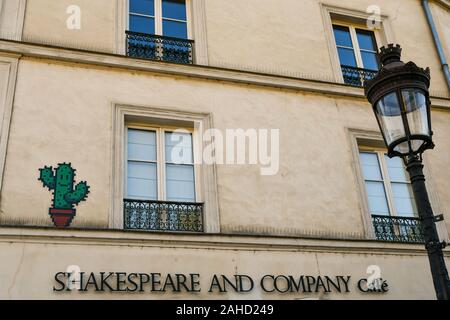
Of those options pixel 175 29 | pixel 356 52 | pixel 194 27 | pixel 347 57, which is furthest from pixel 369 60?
pixel 175 29

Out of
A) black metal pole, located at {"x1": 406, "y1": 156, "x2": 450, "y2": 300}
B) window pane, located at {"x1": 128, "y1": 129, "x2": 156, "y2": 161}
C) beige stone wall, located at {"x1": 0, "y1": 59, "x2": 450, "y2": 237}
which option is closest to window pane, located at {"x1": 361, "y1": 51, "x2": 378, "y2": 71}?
beige stone wall, located at {"x1": 0, "y1": 59, "x2": 450, "y2": 237}

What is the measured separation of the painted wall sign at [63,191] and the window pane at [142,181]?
0.68m

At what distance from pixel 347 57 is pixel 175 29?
127 inches

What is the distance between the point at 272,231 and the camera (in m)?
7.89

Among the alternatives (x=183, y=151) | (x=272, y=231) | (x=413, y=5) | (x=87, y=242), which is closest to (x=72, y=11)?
(x=183, y=151)

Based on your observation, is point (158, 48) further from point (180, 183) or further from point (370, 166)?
point (370, 166)

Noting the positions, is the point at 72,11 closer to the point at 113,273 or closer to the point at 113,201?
the point at 113,201

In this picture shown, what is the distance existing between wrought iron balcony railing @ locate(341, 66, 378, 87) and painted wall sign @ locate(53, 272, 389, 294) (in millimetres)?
3696

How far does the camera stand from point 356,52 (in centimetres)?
1055

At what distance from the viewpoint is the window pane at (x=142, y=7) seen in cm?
940

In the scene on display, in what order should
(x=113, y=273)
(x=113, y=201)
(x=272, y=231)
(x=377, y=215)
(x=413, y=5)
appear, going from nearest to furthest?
(x=113, y=273) → (x=113, y=201) → (x=272, y=231) → (x=377, y=215) → (x=413, y=5)

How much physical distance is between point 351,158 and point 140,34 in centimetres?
385

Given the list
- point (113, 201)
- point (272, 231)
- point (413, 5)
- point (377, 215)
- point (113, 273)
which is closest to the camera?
point (113, 273)

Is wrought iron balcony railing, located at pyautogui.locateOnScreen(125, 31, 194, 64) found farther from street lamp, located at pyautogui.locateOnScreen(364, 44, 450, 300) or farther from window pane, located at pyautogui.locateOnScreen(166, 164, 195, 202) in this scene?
street lamp, located at pyautogui.locateOnScreen(364, 44, 450, 300)
